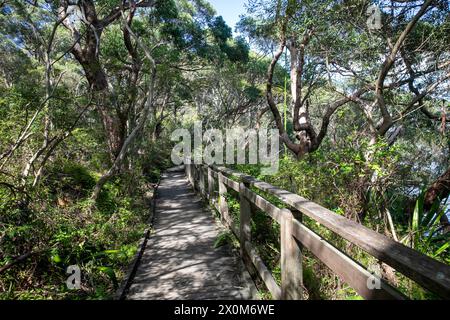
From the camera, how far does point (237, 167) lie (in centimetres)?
778

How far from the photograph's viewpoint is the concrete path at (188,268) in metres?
3.59

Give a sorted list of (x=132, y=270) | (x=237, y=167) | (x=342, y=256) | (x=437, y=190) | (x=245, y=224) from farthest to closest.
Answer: (x=237, y=167) < (x=437, y=190) < (x=132, y=270) < (x=245, y=224) < (x=342, y=256)

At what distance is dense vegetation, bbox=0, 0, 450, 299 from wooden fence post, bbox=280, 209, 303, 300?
2.17 feet

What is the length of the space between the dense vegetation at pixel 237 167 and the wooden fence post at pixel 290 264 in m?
0.66

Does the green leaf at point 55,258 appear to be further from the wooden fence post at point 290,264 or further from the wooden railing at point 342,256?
the wooden fence post at point 290,264

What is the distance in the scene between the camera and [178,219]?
23.3 feet

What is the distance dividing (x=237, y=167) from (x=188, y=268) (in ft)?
12.4

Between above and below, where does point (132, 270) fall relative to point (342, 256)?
below

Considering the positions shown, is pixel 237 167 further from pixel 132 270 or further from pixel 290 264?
pixel 290 264

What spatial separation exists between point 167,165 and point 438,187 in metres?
19.3

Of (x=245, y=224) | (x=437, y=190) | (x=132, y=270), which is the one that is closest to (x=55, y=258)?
(x=132, y=270)

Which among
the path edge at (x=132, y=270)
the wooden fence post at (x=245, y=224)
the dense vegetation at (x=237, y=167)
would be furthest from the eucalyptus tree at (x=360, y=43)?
the path edge at (x=132, y=270)

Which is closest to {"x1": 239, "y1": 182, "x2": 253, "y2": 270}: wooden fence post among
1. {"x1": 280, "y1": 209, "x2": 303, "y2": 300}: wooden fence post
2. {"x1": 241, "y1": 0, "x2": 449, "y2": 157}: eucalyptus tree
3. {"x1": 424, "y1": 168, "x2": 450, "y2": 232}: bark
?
{"x1": 280, "y1": 209, "x2": 303, "y2": 300}: wooden fence post
